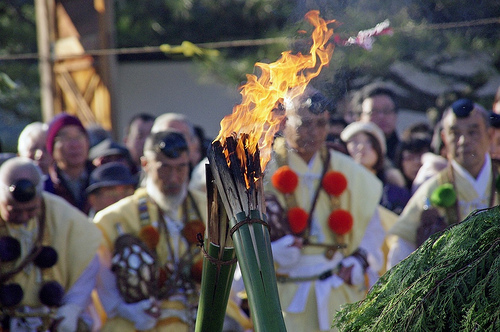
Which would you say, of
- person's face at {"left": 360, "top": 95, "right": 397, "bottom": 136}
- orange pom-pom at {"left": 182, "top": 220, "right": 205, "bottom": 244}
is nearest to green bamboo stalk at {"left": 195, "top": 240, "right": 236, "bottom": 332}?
orange pom-pom at {"left": 182, "top": 220, "right": 205, "bottom": 244}

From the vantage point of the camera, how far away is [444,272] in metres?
2.17

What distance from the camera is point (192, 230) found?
484cm

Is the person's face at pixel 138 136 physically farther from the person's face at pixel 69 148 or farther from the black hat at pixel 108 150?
the person's face at pixel 69 148

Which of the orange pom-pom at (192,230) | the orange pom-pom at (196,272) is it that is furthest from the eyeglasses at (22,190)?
the orange pom-pom at (196,272)

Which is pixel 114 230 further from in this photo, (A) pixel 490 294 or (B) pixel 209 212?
(A) pixel 490 294

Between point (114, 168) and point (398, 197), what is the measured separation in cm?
243

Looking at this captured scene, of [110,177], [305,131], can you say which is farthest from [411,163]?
[110,177]

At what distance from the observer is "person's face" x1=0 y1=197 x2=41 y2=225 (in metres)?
4.48

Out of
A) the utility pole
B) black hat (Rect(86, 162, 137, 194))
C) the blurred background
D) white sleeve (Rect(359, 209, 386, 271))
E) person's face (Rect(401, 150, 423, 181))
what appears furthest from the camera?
the utility pole

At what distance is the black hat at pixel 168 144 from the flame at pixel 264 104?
6.10 feet

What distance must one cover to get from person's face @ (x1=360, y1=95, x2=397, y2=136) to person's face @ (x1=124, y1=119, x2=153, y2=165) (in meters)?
2.13

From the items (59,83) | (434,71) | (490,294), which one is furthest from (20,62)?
(490,294)

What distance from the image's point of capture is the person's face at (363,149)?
637 centimetres

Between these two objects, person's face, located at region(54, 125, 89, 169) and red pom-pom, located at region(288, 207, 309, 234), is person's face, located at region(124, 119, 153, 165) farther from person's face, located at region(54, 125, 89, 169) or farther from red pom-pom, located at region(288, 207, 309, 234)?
red pom-pom, located at region(288, 207, 309, 234)
